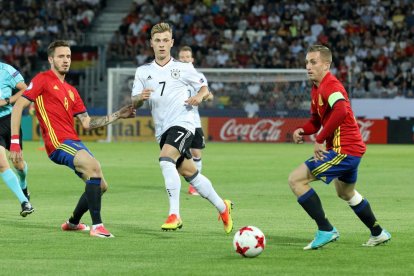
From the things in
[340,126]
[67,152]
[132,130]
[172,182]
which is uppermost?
[340,126]

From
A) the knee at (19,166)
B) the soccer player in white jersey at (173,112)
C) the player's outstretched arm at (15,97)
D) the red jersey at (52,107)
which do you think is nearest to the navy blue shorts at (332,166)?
the soccer player in white jersey at (173,112)

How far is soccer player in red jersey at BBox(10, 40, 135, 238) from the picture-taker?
1081cm

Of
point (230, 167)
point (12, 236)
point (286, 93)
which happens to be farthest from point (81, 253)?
point (286, 93)

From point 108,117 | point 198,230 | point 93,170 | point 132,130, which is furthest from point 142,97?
point 132,130

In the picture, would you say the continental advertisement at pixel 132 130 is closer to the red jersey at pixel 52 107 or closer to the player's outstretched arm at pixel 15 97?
the player's outstretched arm at pixel 15 97

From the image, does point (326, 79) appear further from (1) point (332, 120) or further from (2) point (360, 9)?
(2) point (360, 9)

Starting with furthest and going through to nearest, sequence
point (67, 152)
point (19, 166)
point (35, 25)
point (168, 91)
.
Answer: point (35, 25) < point (19, 166) < point (168, 91) < point (67, 152)

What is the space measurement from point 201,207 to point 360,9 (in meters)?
28.3

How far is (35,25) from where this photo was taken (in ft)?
147

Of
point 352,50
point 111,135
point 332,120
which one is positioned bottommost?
point 111,135

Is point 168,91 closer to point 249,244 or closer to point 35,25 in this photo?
point 249,244

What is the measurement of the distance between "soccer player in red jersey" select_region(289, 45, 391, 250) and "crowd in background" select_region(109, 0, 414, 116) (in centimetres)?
2575

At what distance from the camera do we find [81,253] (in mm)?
9344

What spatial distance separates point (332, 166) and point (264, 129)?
26.5 m
